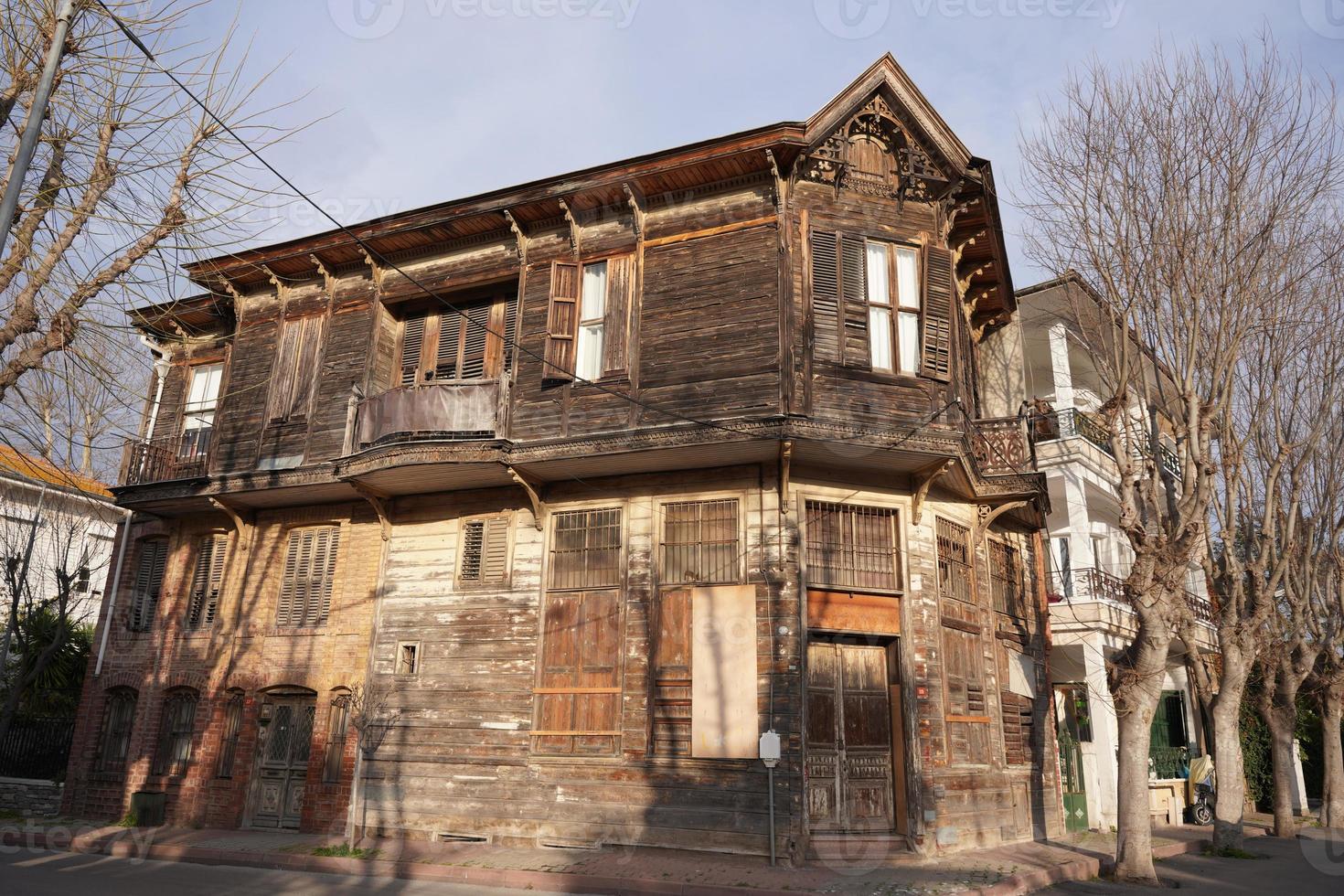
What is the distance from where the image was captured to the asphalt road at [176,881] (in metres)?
11.4

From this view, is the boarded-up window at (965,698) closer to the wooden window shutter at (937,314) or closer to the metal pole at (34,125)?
the wooden window shutter at (937,314)

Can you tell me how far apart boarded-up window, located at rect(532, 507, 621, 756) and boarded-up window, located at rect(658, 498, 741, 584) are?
3.15ft

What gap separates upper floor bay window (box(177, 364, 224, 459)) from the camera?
2062 cm

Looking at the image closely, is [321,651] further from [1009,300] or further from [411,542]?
[1009,300]

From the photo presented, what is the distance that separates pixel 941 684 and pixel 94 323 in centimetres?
1289

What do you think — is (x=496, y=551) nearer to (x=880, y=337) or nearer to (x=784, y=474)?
(x=784, y=474)

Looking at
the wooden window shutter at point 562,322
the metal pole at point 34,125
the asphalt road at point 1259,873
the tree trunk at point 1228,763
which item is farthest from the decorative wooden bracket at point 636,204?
the tree trunk at point 1228,763

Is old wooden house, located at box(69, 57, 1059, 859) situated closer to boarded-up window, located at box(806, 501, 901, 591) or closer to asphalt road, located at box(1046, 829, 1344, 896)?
boarded-up window, located at box(806, 501, 901, 591)

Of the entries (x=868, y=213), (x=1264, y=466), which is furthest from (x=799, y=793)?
(x=1264, y=466)

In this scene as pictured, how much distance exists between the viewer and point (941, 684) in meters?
15.0

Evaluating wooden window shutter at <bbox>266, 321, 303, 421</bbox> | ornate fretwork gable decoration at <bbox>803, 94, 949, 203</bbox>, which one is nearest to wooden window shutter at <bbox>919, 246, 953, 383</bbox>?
ornate fretwork gable decoration at <bbox>803, 94, 949, 203</bbox>

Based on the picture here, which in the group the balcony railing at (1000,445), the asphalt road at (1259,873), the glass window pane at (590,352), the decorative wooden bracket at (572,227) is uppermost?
the decorative wooden bracket at (572,227)

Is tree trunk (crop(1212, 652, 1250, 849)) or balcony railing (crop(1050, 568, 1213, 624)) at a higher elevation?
balcony railing (crop(1050, 568, 1213, 624))

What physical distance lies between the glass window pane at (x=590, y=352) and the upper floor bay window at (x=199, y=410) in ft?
30.5
